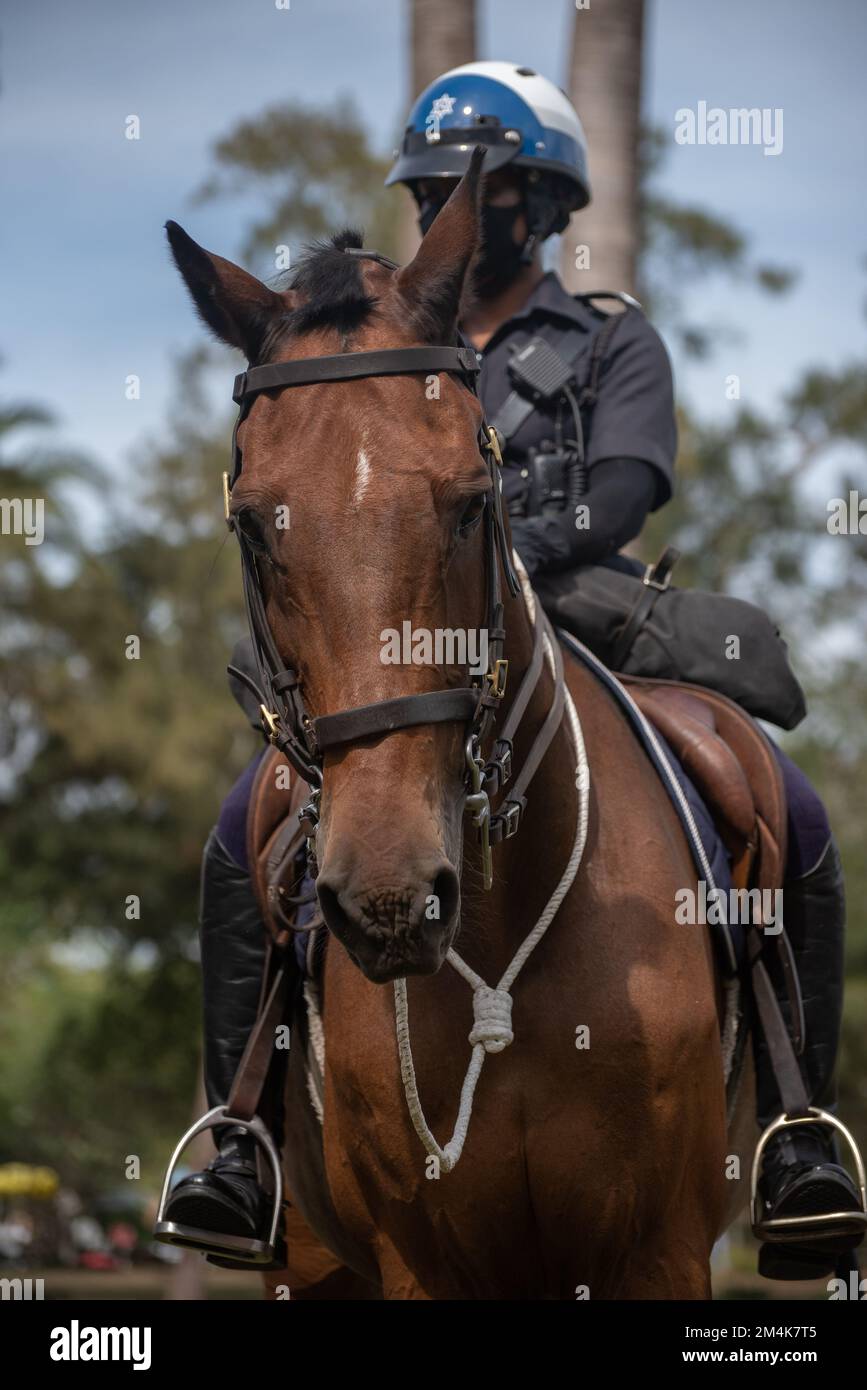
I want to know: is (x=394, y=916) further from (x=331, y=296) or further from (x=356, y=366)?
(x=331, y=296)

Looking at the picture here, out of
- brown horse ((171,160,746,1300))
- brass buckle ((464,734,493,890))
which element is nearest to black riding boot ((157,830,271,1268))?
brown horse ((171,160,746,1300))

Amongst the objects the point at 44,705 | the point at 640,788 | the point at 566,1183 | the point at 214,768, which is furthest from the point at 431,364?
the point at 44,705

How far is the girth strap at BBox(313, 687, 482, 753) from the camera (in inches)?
126

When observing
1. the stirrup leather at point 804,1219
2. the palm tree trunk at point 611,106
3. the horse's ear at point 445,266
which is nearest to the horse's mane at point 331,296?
the horse's ear at point 445,266

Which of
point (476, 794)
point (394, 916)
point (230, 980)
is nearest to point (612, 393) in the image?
point (230, 980)

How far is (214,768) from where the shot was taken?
2353 centimetres

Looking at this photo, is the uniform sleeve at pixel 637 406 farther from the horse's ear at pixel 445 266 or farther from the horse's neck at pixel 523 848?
the horse's ear at pixel 445 266

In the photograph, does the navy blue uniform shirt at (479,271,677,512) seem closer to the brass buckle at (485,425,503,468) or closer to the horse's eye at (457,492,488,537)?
the brass buckle at (485,425,503,468)

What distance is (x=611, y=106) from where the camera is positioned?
10.9 m

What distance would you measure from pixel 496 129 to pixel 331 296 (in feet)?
7.38

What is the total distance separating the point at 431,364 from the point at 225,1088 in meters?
2.62

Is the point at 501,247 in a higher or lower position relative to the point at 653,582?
higher

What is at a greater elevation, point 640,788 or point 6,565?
point 6,565
